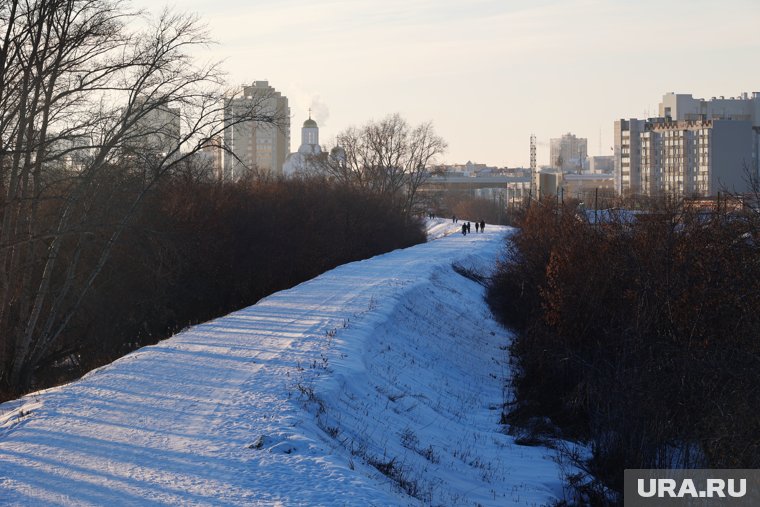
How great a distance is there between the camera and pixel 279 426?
1189cm

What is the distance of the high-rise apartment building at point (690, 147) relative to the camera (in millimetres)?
163750

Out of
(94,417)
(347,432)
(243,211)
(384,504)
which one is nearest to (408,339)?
(347,432)

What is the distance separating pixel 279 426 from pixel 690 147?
170m

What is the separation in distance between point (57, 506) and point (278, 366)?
678cm

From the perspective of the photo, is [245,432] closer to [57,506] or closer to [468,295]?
[57,506]

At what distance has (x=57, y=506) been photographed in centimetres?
920

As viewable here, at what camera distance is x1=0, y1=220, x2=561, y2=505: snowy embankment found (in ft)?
32.6

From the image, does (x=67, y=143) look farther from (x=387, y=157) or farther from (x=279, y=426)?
(x=387, y=157)

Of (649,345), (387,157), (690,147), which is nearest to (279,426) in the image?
(649,345)

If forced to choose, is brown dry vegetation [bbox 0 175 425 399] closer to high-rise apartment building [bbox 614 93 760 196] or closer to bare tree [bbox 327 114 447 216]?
bare tree [bbox 327 114 447 216]

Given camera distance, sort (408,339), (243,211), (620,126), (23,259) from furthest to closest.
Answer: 1. (620,126)
2. (243,211)
3. (23,259)
4. (408,339)

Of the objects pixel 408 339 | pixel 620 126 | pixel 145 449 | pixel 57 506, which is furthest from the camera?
pixel 620 126

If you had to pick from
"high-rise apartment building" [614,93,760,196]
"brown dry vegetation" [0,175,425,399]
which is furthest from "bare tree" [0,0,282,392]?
"high-rise apartment building" [614,93,760,196]

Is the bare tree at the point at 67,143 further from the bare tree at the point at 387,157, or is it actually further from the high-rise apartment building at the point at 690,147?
the high-rise apartment building at the point at 690,147
